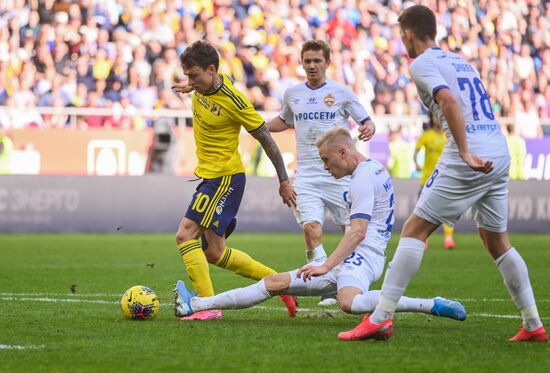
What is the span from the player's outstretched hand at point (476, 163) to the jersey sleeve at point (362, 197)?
41.2 inches

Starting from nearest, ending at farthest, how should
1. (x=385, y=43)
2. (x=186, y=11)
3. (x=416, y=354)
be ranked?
(x=416, y=354) < (x=186, y=11) < (x=385, y=43)

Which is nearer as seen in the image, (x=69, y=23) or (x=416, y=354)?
(x=416, y=354)

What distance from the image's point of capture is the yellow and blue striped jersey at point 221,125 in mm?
8414

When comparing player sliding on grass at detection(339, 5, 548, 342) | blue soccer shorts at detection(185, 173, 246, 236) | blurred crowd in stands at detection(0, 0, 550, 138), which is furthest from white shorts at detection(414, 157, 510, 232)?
blurred crowd in stands at detection(0, 0, 550, 138)

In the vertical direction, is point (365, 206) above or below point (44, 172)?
above

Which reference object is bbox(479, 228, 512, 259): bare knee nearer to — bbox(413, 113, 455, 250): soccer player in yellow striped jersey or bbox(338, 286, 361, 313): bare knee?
bbox(338, 286, 361, 313): bare knee

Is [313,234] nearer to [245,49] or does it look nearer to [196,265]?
[196,265]

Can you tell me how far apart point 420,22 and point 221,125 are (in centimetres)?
242

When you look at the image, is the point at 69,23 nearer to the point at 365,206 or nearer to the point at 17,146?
the point at 17,146

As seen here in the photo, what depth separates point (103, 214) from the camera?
20625 mm

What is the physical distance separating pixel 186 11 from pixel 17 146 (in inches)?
259

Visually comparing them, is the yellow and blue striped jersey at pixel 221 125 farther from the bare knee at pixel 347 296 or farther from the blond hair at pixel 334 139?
the bare knee at pixel 347 296

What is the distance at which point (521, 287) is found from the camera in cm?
679

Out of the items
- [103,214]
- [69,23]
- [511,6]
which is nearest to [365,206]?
[103,214]
